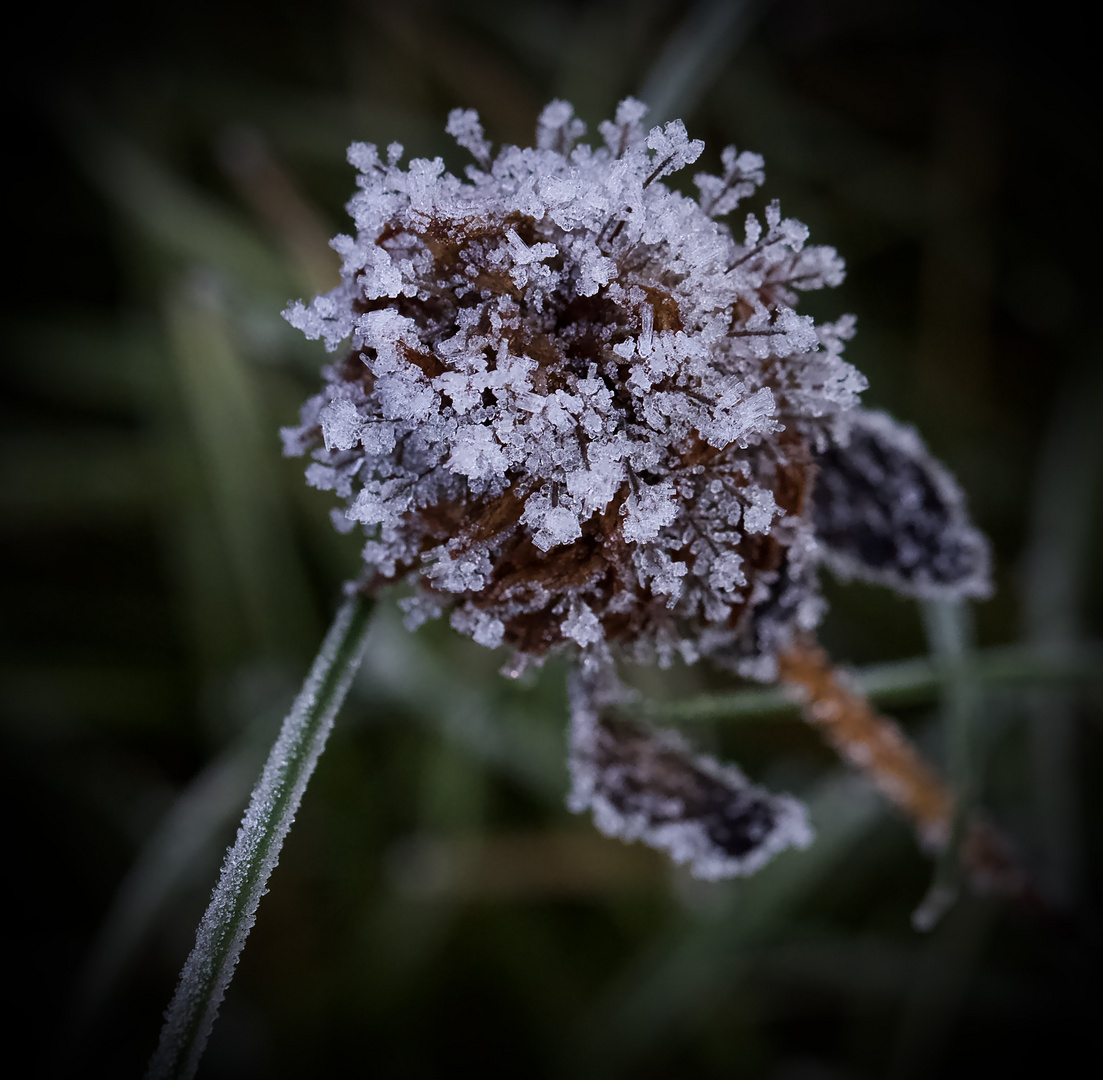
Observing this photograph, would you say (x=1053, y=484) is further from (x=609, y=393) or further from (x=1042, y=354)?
(x=609, y=393)

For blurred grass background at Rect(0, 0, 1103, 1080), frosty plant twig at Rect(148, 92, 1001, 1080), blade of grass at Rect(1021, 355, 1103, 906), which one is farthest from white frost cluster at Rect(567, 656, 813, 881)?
blade of grass at Rect(1021, 355, 1103, 906)

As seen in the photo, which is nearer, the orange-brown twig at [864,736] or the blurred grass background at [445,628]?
the orange-brown twig at [864,736]

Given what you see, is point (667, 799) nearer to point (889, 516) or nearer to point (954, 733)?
point (889, 516)

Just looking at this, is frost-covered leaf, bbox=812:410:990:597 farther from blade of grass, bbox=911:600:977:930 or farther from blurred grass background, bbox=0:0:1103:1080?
blurred grass background, bbox=0:0:1103:1080

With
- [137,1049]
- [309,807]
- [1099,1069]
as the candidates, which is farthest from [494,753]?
[1099,1069]

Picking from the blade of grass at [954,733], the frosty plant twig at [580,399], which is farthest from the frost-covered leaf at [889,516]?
the blade of grass at [954,733]

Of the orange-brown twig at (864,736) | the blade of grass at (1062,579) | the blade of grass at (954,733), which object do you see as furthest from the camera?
the blade of grass at (1062,579)

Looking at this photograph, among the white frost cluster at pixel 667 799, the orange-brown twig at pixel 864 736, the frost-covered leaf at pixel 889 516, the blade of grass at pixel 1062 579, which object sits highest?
the blade of grass at pixel 1062 579

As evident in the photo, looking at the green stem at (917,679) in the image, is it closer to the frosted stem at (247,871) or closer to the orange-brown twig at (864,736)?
the orange-brown twig at (864,736)
